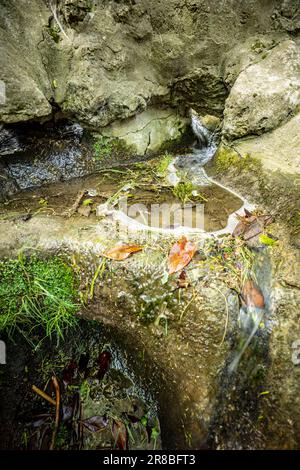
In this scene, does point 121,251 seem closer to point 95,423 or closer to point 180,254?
point 180,254

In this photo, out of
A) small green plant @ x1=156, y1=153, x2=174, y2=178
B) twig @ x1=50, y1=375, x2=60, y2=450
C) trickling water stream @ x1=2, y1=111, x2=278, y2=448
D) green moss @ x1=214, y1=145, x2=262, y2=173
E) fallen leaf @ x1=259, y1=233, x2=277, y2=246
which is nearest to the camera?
trickling water stream @ x1=2, y1=111, x2=278, y2=448

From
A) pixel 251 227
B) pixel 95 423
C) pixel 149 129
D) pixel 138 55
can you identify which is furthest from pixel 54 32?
pixel 95 423

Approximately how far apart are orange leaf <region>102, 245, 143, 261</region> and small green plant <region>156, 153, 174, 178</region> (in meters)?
1.63

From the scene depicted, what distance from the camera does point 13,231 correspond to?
2766mm

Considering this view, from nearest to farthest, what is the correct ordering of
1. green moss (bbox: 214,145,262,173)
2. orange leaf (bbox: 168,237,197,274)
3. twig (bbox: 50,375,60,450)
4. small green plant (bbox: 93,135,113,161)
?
twig (bbox: 50,375,60,450) < orange leaf (bbox: 168,237,197,274) < green moss (bbox: 214,145,262,173) < small green plant (bbox: 93,135,113,161)

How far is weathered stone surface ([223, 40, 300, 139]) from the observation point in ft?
11.2

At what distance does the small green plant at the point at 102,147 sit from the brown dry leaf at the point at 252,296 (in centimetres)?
→ 283

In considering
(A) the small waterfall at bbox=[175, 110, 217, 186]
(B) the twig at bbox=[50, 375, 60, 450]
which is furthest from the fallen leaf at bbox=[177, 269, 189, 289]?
(A) the small waterfall at bbox=[175, 110, 217, 186]

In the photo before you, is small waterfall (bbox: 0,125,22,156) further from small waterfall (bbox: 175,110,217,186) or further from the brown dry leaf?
the brown dry leaf

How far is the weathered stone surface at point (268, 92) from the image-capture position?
341 cm

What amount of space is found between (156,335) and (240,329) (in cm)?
71

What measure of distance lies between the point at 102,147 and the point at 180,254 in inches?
93.9

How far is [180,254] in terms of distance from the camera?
2.49m
